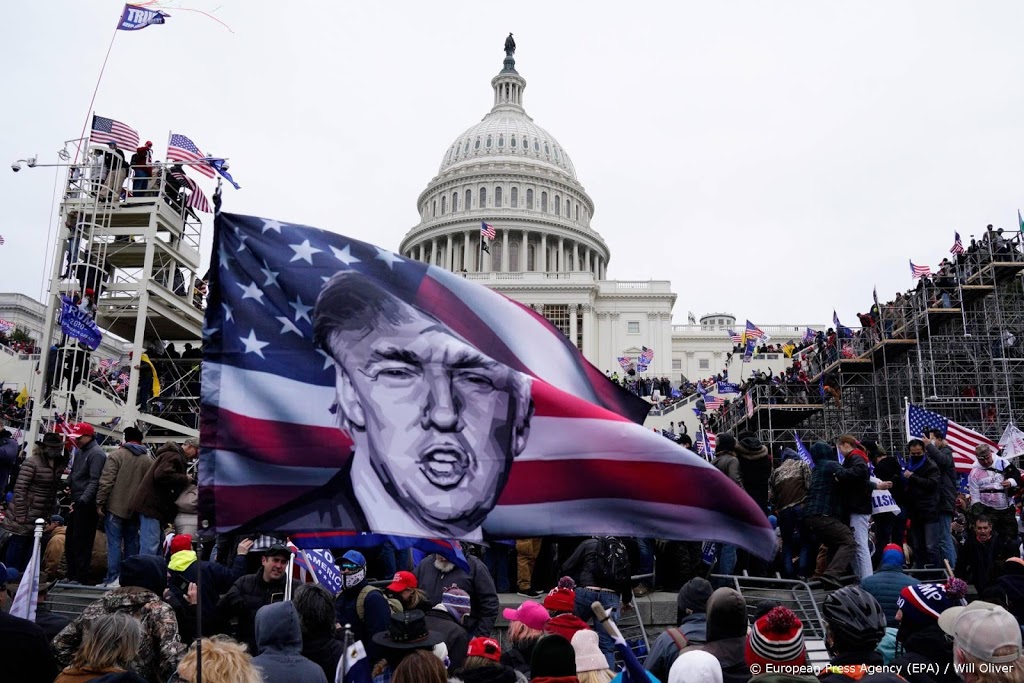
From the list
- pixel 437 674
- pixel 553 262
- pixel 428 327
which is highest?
pixel 553 262

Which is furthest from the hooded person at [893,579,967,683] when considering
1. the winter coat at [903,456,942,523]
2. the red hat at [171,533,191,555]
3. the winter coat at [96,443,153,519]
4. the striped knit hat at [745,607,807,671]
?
the winter coat at [96,443,153,519]

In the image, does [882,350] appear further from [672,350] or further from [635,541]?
[672,350]

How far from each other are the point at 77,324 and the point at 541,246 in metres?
71.9

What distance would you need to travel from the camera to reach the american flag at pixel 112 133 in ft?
68.2

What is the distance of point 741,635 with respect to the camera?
15.5ft

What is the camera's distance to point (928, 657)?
4.92 metres

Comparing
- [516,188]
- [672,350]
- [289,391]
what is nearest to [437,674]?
[289,391]

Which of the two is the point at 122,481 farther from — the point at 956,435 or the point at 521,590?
the point at 956,435

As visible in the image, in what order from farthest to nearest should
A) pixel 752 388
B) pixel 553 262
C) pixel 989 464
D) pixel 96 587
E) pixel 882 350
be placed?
pixel 553 262 → pixel 752 388 → pixel 882 350 → pixel 989 464 → pixel 96 587

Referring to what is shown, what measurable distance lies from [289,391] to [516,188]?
90.0m

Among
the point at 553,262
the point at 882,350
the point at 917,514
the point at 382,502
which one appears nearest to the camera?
the point at 382,502

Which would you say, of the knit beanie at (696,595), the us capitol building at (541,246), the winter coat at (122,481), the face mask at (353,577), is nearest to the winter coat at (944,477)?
the knit beanie at (696,595)

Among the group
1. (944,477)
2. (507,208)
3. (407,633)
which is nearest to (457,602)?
(407,633)

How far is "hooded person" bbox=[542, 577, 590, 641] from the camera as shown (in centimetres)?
570
